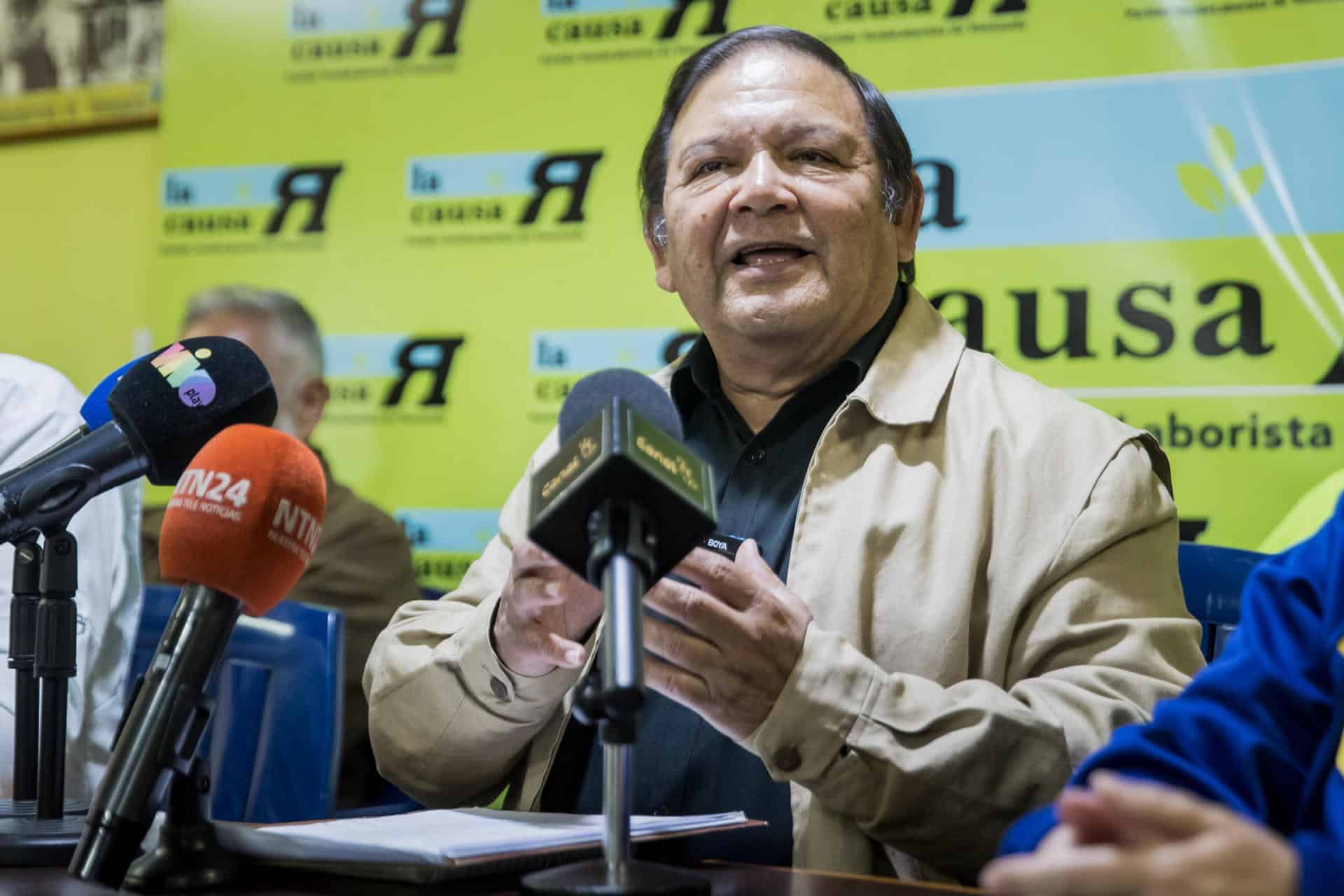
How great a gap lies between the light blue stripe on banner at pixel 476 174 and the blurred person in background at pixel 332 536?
49 centimetres

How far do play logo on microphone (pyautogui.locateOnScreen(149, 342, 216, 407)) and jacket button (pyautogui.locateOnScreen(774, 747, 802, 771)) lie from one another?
2.12 ft

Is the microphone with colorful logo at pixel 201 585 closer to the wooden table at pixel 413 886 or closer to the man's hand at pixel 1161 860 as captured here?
the wooden table at pixel 413 886

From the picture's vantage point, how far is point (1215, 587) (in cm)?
186

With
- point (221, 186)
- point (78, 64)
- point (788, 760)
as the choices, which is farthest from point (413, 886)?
point (78, 64)

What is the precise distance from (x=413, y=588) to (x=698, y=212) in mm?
1722

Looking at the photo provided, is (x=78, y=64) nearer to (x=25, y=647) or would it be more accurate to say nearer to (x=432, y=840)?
(x=25, y=647)

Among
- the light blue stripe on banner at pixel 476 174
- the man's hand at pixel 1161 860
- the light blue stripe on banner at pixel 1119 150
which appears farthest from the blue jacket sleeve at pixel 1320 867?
the light blue stripe on banner at pixel 476 174

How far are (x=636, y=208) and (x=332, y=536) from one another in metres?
1.12

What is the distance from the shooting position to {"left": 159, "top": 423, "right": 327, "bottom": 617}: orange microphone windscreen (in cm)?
100

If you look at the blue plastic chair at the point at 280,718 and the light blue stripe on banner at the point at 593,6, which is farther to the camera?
the light blue stripe on banner at the point at 593,6

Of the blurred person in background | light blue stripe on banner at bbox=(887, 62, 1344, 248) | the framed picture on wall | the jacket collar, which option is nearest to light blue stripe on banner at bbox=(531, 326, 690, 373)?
the blurred person in background

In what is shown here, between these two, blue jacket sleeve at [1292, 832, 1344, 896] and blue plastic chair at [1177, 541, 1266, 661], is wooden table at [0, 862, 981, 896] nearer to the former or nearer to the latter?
A: blue jacket sleeve at [1292, 832, 1344, 896]

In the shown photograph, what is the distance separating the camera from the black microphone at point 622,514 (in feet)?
2.74

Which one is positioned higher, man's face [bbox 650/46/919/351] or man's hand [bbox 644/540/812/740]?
man's face [bbox 650/46/919/351]
